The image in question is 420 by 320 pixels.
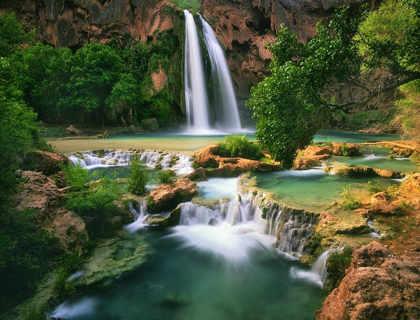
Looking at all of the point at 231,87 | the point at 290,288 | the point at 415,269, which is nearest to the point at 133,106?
the point at 231,87

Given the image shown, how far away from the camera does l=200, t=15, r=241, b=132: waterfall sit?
35.5 metres

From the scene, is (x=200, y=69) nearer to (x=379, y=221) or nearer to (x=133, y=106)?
→ (x=133, y=106)

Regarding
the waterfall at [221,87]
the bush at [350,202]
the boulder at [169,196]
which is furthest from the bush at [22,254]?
the waterfall at [221,87]

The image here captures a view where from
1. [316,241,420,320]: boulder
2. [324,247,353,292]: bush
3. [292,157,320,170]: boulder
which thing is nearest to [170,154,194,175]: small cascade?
[292,157,320,170]: boulder

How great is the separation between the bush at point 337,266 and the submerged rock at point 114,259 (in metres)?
4.52

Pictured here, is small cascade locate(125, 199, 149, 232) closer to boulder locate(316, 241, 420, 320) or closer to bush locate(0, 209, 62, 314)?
bush locate(0, 209, 62, 314)

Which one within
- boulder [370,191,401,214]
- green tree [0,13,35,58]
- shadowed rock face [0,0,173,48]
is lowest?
boulder [370,191,401,214]

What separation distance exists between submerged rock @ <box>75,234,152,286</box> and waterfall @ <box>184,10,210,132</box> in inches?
1036

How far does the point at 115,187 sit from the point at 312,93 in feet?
21.9

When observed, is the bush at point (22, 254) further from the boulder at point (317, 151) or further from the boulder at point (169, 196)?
the boulder at point (317, 151)

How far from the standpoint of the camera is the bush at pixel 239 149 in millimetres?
14609

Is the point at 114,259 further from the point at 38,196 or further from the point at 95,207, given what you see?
the point at 38,196

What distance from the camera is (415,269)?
384cm

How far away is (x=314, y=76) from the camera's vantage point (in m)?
6.57
